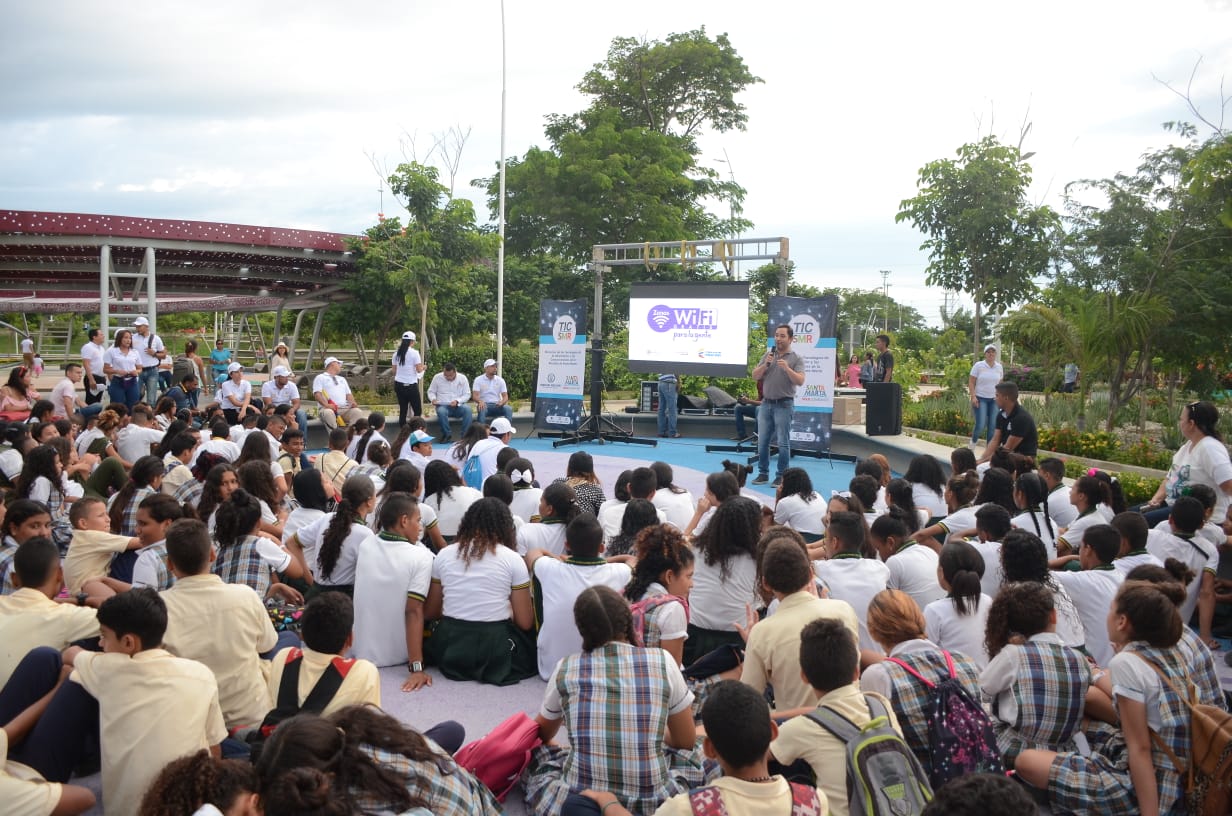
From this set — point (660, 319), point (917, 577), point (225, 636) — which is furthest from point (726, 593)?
point (660, 319)

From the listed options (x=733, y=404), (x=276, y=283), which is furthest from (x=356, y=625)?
(x=276, y=283)

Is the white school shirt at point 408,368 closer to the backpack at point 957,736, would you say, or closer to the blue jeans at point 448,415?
the blue jeans at point 448,415

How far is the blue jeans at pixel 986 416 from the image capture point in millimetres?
10875

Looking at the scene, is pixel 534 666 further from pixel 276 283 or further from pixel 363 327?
pixel 276 283

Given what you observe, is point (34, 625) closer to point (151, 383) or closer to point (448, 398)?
point (448, 398)

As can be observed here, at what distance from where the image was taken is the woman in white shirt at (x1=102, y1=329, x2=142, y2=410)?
1077 centimetres

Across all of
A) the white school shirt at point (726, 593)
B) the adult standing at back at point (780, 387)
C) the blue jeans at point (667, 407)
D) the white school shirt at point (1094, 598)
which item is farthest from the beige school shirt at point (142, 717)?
the blue jeans at point (667, 407)

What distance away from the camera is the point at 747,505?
13.3ft

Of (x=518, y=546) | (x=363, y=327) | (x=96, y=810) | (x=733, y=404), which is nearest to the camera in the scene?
(x=96, y=810)

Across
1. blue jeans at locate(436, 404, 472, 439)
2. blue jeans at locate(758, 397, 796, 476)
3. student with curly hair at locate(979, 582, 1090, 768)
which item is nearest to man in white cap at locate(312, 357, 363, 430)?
blue jeans at locate(436, 404, 472, 439)

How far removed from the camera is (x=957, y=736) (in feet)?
8.61

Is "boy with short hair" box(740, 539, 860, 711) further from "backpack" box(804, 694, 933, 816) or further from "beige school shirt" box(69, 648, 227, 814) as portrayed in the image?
"beige school shirt" box(69, 648, 227, 814)

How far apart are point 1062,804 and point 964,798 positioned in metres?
1.48

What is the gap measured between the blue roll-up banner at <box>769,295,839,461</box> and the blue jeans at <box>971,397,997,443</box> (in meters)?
1.75
